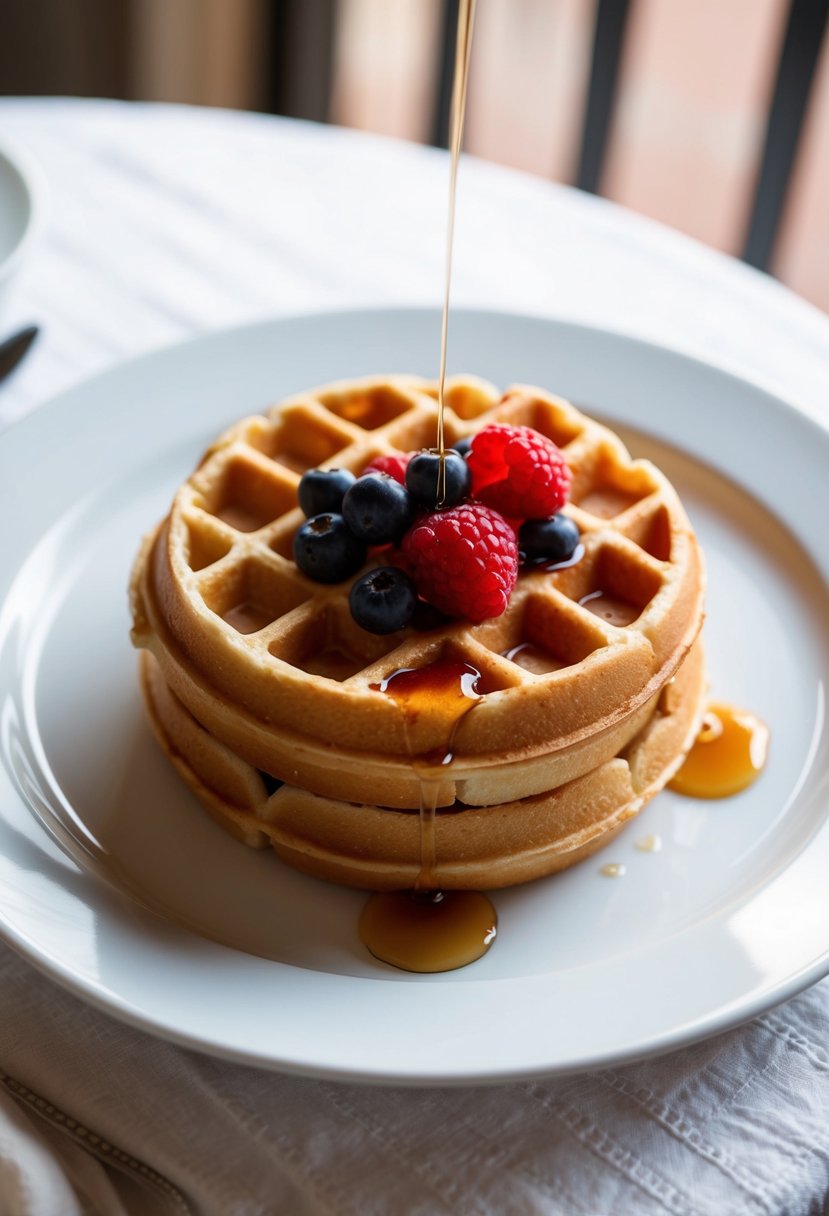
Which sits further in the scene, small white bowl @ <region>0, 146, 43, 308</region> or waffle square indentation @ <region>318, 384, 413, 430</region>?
small white bowl @ <region>0, 146, 43, 308</region>

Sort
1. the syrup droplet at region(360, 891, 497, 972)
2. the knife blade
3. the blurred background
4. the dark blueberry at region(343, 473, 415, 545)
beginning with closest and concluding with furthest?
the syrup droplet at region(360, 891, 497, 972) < the dark blueberry at region(343, 473, 415, 545) < the knife blade < the blurred background

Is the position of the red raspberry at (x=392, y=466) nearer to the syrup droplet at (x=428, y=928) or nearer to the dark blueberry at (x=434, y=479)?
the dark blueberry at (x=434, y=479)

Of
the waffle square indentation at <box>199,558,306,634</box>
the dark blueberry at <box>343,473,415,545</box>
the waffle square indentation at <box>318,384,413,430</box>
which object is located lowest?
the waffle square indentation at <box>199,558,306,634</box>

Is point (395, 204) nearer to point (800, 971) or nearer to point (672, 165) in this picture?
point (800, 971)

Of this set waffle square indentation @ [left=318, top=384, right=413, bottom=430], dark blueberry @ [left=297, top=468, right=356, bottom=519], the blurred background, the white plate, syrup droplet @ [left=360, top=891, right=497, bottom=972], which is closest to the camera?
the white plate

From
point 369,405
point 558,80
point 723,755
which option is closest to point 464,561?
point 723,755

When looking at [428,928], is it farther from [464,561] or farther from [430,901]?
[464,561]

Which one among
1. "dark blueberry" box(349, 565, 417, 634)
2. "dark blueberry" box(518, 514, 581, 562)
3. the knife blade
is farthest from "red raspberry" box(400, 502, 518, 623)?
the knife blade

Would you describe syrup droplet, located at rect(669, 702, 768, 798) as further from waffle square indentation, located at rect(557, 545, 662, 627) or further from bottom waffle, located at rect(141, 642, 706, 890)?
waffle square indentation, located at rect(557, 545, 662, 627)

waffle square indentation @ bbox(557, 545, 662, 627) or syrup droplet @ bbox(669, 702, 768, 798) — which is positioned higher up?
waffle square indentation @ bbox(557, 545, 662, 627)
